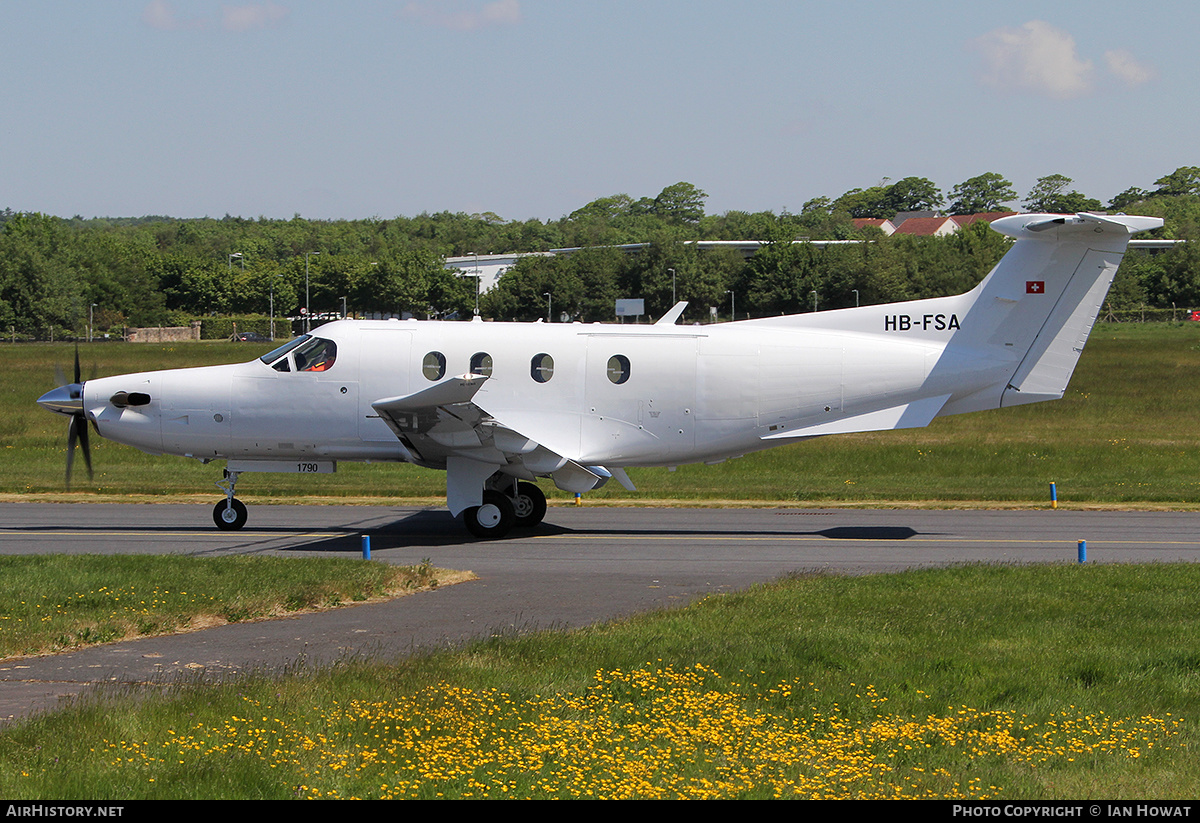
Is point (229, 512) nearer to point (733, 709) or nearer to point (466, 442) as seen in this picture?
point (466, 442)

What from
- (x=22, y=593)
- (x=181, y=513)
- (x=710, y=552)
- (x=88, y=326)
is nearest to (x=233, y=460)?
(x=181, y=513)

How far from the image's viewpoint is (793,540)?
20.9m

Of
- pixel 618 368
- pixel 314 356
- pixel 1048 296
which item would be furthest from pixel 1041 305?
pixel 314 356

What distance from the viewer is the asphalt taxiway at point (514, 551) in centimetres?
1199

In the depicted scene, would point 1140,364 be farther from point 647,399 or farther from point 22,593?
point 22,593

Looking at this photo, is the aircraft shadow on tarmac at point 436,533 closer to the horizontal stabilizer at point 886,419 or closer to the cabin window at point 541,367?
the horizontal stabilizer at point 886,419

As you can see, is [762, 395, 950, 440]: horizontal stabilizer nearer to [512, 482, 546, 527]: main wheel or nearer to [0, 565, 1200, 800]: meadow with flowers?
[512, 482, 546, 527]: main wheel

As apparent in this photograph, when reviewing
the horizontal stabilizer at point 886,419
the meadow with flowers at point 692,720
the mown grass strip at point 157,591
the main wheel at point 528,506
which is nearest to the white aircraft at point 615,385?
the horizontal stabilizer at point 886,419

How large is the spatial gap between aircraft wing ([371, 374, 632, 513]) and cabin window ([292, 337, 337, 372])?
1307 mm

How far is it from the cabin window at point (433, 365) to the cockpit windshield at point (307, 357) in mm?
1683

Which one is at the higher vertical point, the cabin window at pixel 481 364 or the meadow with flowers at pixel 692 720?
the cabin window at pixel 481 364

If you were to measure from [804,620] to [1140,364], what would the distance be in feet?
191

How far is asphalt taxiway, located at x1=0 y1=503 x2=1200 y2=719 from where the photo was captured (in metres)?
12.0

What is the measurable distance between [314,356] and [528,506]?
4793 mm
